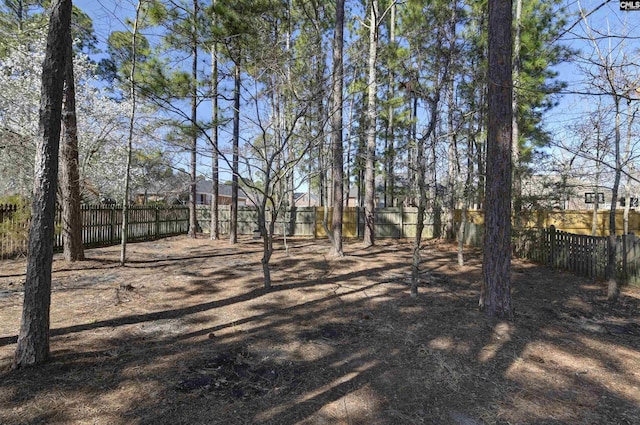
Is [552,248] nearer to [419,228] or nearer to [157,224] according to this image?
[419,228]

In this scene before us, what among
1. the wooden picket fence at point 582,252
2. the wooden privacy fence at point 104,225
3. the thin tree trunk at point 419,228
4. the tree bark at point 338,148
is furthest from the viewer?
the tree bark at point 338,148

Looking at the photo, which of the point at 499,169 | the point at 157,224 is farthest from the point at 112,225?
the point at 499,169

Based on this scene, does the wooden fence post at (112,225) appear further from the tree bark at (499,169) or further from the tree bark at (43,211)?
the tree bark at (499,169)

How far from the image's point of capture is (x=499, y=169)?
440cm

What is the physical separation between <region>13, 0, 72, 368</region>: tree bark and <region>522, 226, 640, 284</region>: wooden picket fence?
9.02 metres

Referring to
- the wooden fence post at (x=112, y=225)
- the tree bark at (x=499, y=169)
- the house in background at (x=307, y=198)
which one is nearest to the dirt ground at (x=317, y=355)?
the tree bark at (x=499, y=169)

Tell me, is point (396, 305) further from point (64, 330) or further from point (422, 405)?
point (64, 330)

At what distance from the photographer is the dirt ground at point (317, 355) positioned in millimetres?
2418

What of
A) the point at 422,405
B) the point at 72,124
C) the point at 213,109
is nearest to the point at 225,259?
the point at 72,124

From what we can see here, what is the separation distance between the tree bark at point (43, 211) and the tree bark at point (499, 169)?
183 inches

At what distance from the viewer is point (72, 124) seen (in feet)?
22.9

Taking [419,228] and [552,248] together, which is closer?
[419,228]

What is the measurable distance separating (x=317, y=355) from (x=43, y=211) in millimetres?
2646

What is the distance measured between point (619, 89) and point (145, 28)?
8.77 metres
